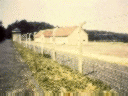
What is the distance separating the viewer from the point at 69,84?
13.5 feet

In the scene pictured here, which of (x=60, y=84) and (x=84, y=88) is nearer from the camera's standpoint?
(x=84, y=88)

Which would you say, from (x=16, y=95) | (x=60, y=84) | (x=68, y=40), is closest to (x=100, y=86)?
(x=60, y=84)

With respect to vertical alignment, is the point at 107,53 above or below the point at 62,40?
below

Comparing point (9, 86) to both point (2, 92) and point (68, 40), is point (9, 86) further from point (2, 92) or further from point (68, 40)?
point (68, 40)

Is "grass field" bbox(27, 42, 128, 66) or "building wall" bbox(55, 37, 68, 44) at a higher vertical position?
"building wall" bbox(55, 37, 68, 44)

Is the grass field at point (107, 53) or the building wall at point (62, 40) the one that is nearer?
the grass field at point (107, 53)

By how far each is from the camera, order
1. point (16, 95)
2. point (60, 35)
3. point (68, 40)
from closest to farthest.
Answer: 1. point (16, 95)
2. point (68, 40)
3. point (60, 35)

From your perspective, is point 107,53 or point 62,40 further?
point 62,40

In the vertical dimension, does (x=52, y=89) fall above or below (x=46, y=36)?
below

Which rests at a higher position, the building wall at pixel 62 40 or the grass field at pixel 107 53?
the building wall at pixel 62 40

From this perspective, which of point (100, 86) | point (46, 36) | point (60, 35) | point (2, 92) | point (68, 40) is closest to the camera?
point (2, 92)

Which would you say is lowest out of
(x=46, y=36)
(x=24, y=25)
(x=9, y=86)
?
(x=9, y=86)

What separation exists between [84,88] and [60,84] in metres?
0.91

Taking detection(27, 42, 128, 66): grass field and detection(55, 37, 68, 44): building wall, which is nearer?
detection(27, 42, 128, 66): grass field
